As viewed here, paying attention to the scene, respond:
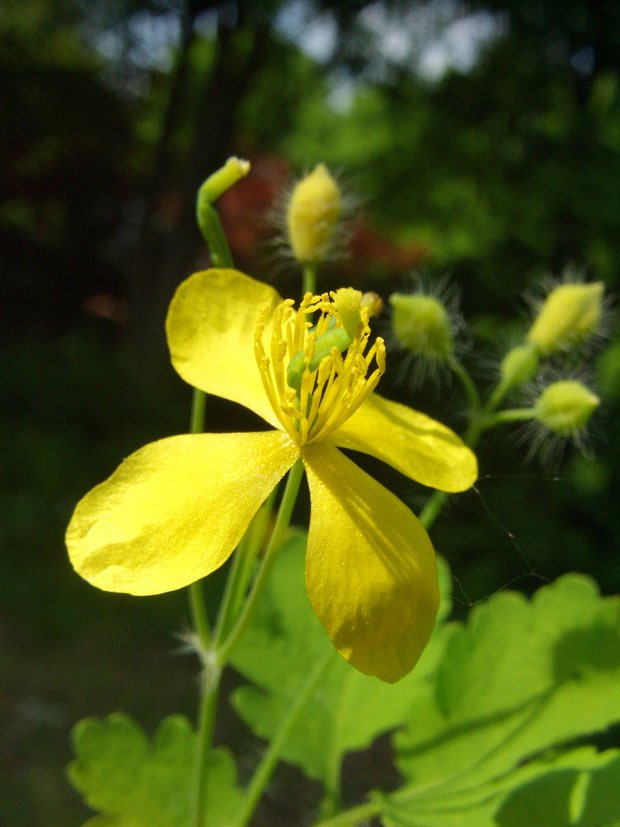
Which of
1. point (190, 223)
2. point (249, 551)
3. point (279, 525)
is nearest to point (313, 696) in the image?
point (249, 551)

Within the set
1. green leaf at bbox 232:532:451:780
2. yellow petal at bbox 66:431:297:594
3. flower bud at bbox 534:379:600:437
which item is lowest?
green leaf at bbox 232:532:451:780

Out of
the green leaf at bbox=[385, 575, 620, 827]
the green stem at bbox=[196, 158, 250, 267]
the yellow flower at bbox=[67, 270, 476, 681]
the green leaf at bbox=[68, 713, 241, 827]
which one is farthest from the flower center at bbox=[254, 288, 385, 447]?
the green leaf at bbox=[68, 713, 241, 827]

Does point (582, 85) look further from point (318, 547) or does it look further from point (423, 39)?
point (318, 547)

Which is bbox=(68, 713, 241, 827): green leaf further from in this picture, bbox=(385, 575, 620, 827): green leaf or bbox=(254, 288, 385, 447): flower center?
bbox=(254, 288, 385, 447): flower center

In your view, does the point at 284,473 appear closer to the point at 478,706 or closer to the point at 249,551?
the point at 249,551

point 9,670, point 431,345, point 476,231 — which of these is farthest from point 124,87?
point 431,345

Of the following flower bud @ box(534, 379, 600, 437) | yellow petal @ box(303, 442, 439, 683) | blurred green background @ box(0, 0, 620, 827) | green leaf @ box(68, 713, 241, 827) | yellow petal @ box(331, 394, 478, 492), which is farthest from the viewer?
blurred green background @ box(0, 0, 620, 827)
